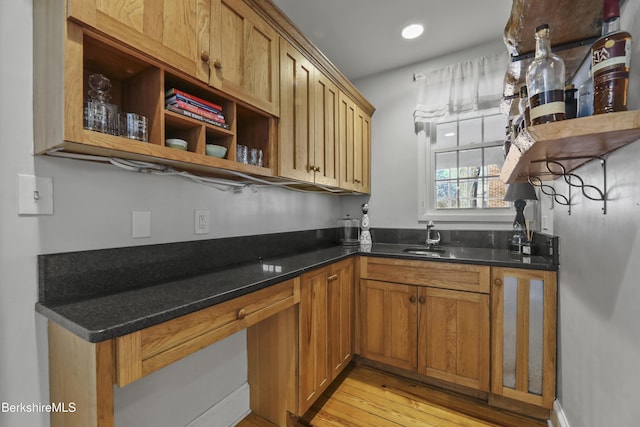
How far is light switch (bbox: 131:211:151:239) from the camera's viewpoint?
1181mm

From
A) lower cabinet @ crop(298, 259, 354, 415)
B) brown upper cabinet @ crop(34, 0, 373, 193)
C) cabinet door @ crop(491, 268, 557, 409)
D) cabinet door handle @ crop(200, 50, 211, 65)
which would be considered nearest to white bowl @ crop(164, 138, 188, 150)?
brown upper cabinet @ crop(34, 0, 373, 193)

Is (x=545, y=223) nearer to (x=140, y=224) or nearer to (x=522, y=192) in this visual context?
(x=522, y=192)

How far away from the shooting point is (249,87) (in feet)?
4.46

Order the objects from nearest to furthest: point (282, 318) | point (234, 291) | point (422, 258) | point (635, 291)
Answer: point (635, 291) → point (234, 291) → point (282, 318) → point (422, 258)

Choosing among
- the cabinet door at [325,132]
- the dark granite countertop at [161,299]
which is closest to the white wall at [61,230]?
the dark granite countertop at [161,299]

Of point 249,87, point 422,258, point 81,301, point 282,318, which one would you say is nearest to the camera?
point 81,301

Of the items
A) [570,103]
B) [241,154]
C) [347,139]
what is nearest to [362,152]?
[347,139]


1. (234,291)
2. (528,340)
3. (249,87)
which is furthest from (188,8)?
(528,340)

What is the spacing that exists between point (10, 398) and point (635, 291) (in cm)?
194

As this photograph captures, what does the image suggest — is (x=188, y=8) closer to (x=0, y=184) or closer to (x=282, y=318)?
(x=0, y=184)

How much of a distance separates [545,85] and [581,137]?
7.0 inches

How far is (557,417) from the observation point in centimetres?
146

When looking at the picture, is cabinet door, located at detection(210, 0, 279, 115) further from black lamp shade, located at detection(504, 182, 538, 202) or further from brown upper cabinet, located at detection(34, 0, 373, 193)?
black lamp shade, located at detection(504, 182, 538, 202)

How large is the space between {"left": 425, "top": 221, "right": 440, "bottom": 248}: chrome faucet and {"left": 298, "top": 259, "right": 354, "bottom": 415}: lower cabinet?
79 centimetres
